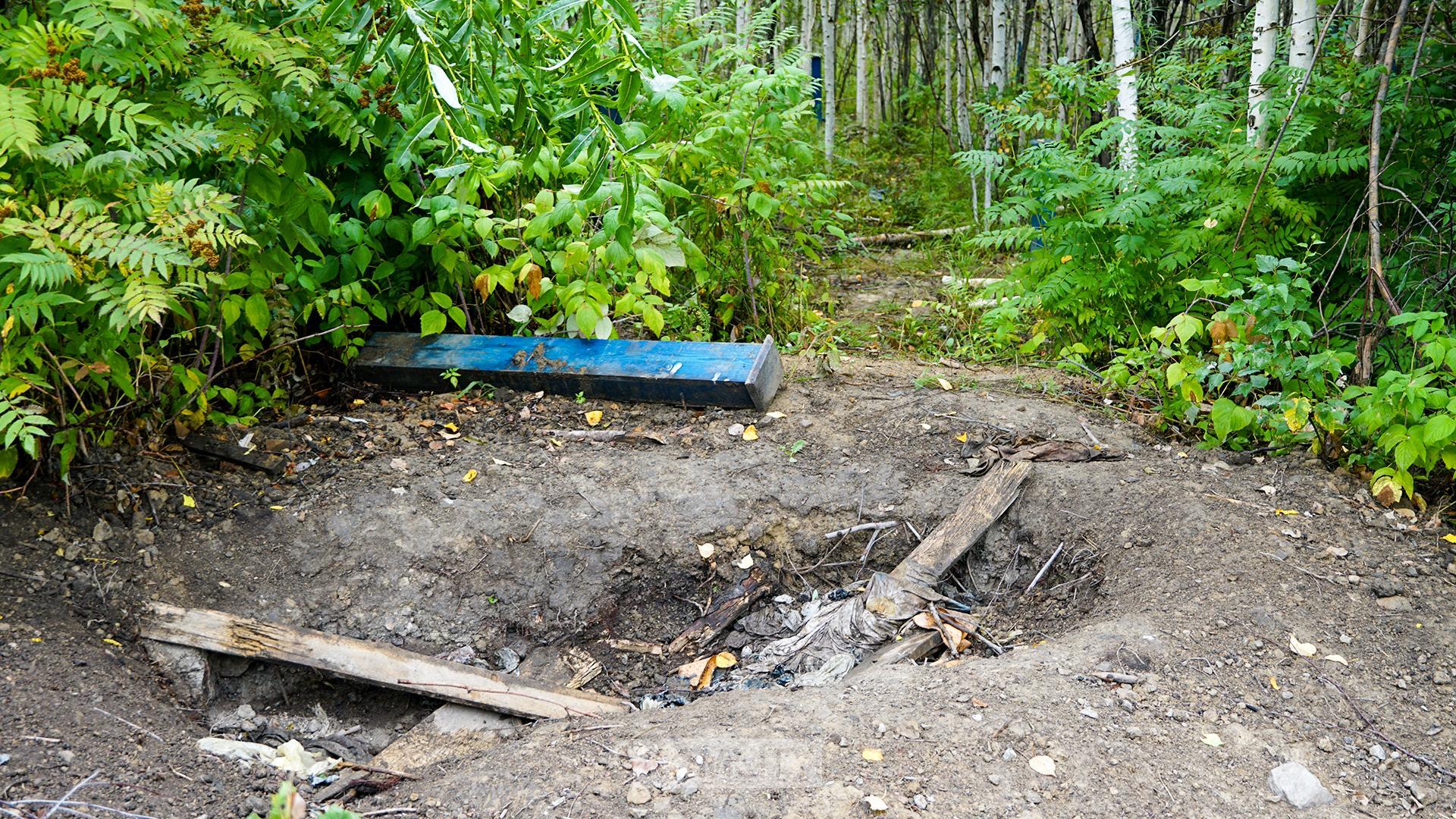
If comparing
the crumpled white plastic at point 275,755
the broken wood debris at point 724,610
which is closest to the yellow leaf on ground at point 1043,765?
the broken wood debris at point 724,610

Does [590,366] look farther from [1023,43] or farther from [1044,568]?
[1023,43]

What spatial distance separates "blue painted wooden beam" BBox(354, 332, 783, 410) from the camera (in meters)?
3.97

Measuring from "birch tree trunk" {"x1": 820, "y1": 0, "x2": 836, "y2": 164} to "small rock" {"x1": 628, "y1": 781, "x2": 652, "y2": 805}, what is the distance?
25.6 feet

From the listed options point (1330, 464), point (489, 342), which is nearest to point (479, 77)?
point (489, 342)

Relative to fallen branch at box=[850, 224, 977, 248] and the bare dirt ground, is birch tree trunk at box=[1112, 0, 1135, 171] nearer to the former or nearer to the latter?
the bare dirt ground

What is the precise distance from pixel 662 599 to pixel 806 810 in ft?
4.38

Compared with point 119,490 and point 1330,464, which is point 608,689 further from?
point 1330,464

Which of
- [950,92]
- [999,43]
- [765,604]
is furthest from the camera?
[950,92]

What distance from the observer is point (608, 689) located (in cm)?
298

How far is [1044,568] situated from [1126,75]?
260 centimetres

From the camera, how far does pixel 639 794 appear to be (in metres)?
2.04

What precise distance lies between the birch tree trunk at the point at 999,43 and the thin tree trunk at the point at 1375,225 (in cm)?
449

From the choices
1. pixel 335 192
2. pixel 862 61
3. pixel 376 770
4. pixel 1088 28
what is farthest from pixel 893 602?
pixel 862 61

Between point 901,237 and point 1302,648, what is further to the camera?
point 901,237
